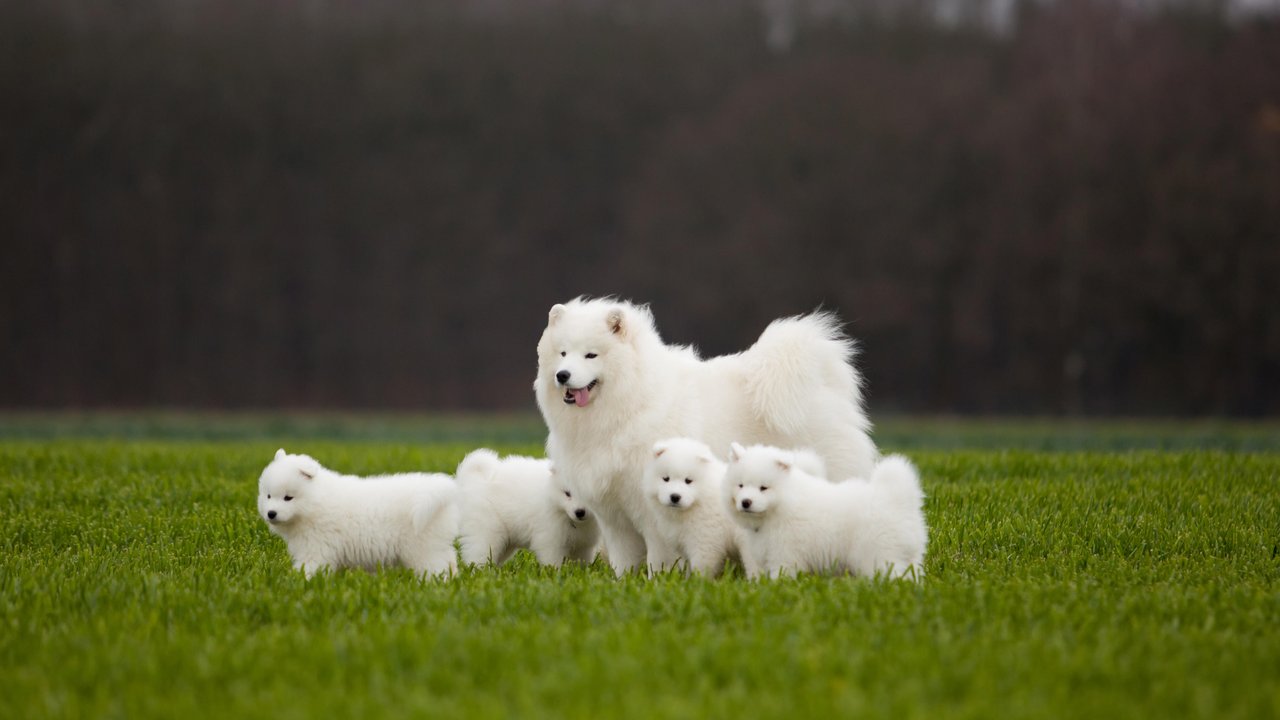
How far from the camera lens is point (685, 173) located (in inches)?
1496

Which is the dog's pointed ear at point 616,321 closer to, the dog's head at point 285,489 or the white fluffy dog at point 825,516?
the white fluffy dog at point 825,516

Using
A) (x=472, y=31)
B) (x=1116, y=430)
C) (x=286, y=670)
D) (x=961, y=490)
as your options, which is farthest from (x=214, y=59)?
(x=286, y=670)

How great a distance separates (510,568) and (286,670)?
10.0ft

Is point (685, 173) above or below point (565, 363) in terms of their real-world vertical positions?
above

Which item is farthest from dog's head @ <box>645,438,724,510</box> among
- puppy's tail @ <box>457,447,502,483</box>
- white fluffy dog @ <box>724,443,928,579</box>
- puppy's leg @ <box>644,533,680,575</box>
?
puppy's tail @ <box>457,447,502,483</box>

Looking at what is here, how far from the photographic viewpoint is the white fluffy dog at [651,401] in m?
7.19

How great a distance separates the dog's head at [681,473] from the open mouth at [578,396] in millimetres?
603

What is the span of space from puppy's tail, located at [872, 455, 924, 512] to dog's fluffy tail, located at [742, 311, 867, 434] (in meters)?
1.46

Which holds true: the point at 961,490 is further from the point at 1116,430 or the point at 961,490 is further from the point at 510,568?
the point at 1116,430

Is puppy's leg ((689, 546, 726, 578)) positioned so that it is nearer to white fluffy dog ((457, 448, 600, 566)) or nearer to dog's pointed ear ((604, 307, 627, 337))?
white fluffy dog ((457, 448, 600, 566))

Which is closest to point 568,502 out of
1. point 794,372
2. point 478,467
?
point 478,467

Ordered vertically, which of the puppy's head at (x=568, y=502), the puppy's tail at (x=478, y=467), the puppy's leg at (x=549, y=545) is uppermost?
the puppy's tail at (x=478, y=467)

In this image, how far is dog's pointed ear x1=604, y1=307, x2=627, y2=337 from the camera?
7.20 meters

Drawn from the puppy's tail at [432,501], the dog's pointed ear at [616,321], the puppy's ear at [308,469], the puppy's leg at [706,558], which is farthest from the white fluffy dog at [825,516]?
the puppy's ear at [308,469]
